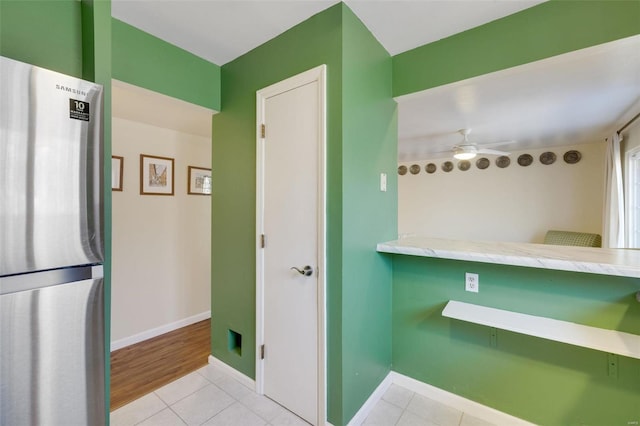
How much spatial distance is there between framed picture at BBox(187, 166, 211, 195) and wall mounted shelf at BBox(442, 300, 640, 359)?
9.72ft

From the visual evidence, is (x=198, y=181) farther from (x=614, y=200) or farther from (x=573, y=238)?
(x=573, y=238)

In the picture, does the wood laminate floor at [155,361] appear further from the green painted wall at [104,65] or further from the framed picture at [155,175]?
the framed picture at [155,175]

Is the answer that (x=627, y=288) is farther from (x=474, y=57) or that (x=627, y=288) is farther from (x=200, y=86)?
(x=200, y=86)

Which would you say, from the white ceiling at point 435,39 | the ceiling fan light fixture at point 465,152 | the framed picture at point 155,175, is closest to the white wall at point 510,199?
the white ceiling at point 435,39

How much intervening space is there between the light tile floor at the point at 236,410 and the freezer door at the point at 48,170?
4.40 feet

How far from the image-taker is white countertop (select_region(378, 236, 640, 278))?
1.25 m

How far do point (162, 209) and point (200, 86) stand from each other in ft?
5.07

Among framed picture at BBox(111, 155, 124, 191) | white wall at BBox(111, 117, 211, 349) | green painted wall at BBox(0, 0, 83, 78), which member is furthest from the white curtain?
framed picture at BBox(111, 155, 124, 191)

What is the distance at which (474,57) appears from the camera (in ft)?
5.59

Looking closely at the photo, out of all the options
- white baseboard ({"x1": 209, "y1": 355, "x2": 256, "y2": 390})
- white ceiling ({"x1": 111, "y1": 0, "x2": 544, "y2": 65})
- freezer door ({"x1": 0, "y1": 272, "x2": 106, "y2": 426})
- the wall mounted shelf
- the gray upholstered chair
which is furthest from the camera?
the gray upholstered chair

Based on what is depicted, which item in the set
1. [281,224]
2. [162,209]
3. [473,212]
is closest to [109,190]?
[281,224]

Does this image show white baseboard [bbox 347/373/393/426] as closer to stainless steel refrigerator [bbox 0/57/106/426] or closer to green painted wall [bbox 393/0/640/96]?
stainless steel refrigerator [bbox 0/57/106/426]

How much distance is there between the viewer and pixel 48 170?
0.93 meters

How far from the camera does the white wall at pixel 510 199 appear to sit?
415 cm
